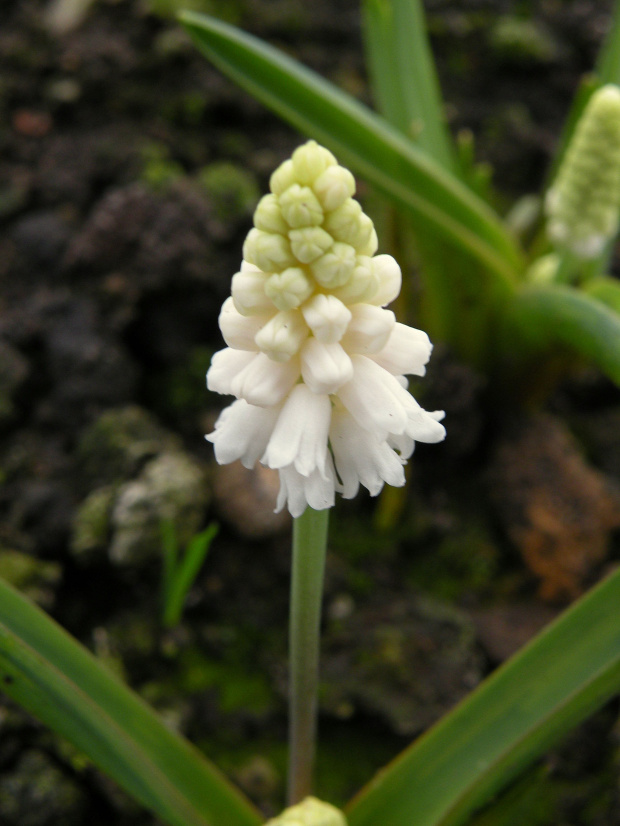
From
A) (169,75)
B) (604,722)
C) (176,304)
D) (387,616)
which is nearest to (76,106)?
(169,75)

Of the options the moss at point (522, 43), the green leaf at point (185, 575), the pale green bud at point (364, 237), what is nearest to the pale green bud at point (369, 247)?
the pale green bud at point (364, 237)

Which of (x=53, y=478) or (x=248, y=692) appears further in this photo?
(x=53, y=478)

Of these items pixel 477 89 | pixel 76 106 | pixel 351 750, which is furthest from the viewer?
pixel 477 89

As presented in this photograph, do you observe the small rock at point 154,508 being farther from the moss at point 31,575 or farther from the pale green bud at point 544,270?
the pale green bud at point 544,270

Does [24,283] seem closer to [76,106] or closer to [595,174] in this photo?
[76,106]

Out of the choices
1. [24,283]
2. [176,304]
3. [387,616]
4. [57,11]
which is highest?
[57,11]

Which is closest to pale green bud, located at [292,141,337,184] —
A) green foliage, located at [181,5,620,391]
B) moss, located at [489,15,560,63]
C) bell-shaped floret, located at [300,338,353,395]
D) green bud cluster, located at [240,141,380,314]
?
green bud cluster, located at [240,141,380,314]

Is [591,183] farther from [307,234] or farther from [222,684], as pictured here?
[222,684]

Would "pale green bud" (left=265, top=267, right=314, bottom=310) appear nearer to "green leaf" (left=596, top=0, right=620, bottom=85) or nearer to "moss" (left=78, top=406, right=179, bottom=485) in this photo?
"moss" (left=78, top=406, right=179, bottom=485)
